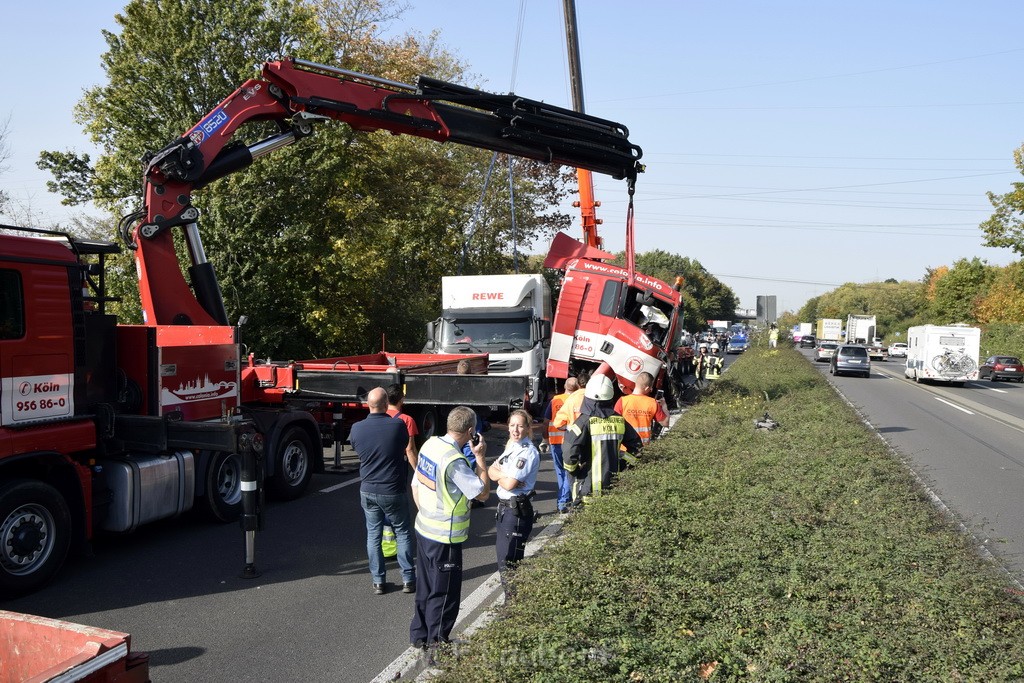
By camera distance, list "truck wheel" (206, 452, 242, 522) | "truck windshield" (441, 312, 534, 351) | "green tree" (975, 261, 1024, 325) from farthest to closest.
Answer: "green tree" (975, 261, 1024, 325), "truck windshield" (441, 312, 534, 351), "truck wheel" (206, 452, 242, 522)

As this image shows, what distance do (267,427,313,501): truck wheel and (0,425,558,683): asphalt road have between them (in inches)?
22.0

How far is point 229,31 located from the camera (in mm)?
18469

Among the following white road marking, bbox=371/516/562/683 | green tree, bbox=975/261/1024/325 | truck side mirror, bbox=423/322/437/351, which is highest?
green tree, bbox=975/261/1024/325

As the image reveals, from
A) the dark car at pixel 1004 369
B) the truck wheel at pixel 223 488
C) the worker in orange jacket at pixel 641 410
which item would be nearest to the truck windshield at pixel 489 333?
the worker in orange jacket at pixel 641 410

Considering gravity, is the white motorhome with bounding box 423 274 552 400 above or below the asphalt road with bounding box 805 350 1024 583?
above

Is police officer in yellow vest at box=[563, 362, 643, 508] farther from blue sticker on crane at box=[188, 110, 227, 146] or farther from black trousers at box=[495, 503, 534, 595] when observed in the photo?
blue sticker on crane at box=[188, 110, 227, 146]

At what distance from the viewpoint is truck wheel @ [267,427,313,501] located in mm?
9953

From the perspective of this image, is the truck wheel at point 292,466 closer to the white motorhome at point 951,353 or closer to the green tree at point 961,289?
the white motorhome at point 951,353

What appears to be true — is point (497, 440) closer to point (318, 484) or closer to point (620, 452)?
point (318, 484)

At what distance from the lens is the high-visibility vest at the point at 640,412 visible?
900cm

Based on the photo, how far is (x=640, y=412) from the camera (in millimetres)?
9016

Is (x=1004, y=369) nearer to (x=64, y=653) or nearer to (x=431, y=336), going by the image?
(x=431, y=336)

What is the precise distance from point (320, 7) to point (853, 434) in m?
28.0

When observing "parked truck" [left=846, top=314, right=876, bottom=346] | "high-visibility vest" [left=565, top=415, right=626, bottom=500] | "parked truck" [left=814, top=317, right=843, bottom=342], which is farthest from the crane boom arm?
"parked truck" [left=814, top=317, right=843, bottom=342]
